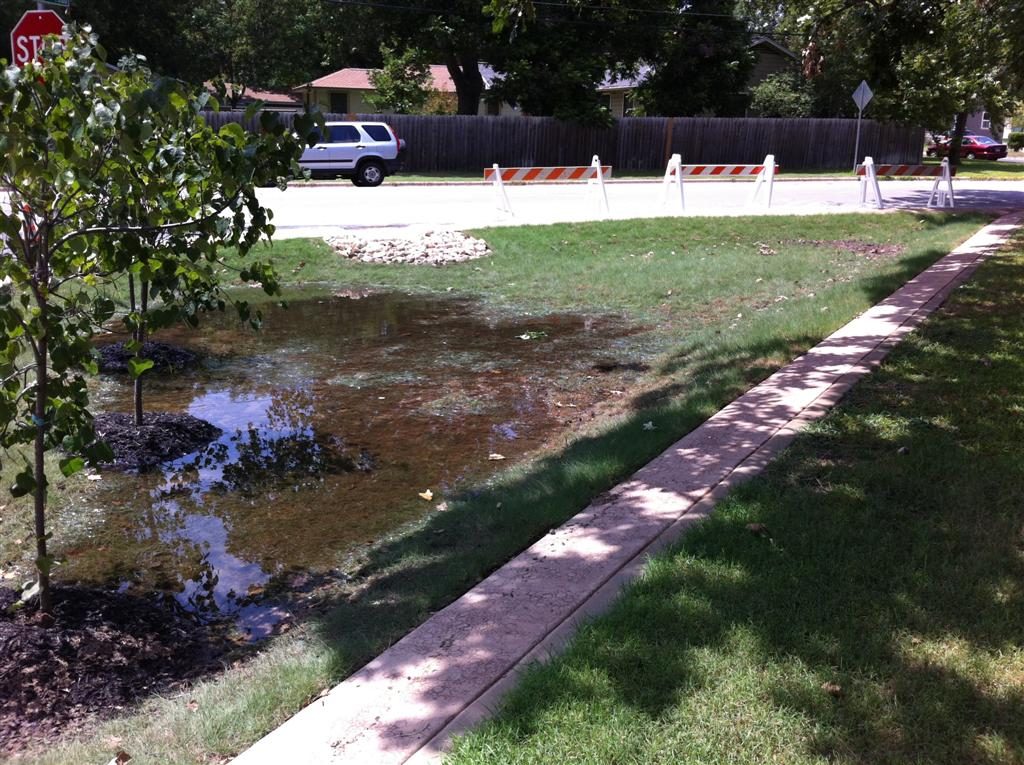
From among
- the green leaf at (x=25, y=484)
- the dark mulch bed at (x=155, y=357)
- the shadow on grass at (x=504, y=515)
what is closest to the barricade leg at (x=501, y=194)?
the dark mulch bed at (x=155, y=357)

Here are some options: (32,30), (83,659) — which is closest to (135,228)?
(83,659)

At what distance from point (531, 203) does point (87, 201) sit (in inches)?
713

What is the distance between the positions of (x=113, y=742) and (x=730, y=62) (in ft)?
133

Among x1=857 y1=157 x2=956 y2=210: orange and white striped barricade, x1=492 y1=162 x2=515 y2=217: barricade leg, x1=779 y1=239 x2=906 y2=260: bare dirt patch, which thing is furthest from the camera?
x1=857 y1=157 x2=956 y2=210: orange and white striped barricade

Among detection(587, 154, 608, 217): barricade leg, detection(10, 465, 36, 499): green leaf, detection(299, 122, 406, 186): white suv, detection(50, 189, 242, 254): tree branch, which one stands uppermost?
detection(299, 122, 406, 186): white suv

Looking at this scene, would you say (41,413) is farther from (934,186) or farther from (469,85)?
(469,85)

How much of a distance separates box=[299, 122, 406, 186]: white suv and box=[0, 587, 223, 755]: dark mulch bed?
81.2 feet

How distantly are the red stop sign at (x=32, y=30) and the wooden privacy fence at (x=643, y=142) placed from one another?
24.4 metres

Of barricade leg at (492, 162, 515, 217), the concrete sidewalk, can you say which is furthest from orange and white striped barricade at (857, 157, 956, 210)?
the concrete sidewalk

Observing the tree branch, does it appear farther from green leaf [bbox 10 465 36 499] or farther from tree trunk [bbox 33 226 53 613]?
green leaf [bbox 10 465 36 499]

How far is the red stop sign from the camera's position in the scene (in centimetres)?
744

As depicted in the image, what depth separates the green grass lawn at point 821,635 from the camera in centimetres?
300

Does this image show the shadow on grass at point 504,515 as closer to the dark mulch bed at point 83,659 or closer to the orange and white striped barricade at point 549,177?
the dark mulch bed at point 83,659

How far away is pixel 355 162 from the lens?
93.2ft
